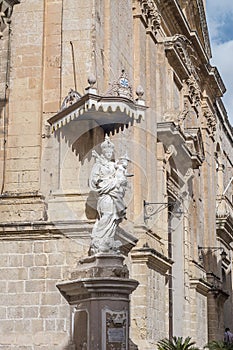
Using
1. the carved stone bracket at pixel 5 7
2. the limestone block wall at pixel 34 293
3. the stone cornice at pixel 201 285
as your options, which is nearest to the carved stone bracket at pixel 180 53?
the stone cornice at pixel 201 285

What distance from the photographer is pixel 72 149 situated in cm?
1341

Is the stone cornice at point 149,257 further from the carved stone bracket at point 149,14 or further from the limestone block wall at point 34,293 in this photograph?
the carved stone bracket at point 149,14

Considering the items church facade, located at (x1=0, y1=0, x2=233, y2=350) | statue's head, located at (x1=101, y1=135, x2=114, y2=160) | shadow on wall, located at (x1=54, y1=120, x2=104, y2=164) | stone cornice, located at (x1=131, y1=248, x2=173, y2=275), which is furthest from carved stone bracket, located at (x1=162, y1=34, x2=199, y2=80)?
statue's head, located at (x1=101, y1=135, x2=114, y2=160)

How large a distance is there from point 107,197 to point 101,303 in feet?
5.89

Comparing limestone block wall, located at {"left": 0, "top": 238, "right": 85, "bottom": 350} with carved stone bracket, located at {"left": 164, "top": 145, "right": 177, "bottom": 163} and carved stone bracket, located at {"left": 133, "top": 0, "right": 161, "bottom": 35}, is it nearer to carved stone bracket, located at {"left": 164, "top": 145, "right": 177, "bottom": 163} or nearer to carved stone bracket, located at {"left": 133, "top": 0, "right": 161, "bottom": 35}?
carved stone bracket, located at {"left": 164, "top": 145, "right": 177, "bottom": 163}

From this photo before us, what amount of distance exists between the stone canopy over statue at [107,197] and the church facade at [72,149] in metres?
0.41

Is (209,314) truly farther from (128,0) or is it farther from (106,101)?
(106,101)

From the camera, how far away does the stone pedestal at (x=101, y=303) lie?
11.5m

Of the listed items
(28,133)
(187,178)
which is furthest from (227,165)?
(28,133)

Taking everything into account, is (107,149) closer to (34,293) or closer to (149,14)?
(34,293)

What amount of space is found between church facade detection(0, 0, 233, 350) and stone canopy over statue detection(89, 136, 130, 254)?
16.0 inches

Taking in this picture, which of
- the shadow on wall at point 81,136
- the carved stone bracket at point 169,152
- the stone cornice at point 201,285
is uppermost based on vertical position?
the carved stone bracket at point 169,152

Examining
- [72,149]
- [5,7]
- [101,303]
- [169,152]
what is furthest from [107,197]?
[169,152]

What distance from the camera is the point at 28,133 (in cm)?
1374
